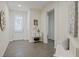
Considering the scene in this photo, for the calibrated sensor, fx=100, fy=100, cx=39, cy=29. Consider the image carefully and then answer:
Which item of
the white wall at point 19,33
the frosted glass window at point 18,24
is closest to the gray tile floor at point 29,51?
the white wall at point 19,33

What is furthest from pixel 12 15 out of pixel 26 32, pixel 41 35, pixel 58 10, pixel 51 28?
pixel 58 10

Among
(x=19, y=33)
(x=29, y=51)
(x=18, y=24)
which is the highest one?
(x=18, y=24)

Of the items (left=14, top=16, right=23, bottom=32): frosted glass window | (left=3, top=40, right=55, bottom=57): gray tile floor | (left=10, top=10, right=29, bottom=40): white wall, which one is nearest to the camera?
(left=3, top=40, right=55, bottom=57): gray tile floor

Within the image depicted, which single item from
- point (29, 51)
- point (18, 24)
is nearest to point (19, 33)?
point (18, 24)

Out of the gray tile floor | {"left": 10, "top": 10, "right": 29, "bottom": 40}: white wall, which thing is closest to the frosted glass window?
{"left": 10, "top": 10, "right": 29, "bottom": 40}: white wall

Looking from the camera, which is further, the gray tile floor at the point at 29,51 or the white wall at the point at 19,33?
the white wall at the point at 19,33

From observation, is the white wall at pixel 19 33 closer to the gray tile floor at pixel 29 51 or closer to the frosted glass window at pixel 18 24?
the frosted glass window at pixel 18 24

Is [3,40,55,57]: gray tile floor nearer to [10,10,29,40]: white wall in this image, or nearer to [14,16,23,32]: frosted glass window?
[10,10,29,40]: white wall

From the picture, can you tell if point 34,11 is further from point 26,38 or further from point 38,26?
point 26,38

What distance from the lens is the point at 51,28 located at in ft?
28.4

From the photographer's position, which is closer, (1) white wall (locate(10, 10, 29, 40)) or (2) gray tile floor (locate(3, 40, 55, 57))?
(2) gray tile floor (locate(3, 40, 55, 57))

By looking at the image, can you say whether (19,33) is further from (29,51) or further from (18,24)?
(29,51)

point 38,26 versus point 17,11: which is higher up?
point 17,11

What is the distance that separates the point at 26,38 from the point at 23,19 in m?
1.53
